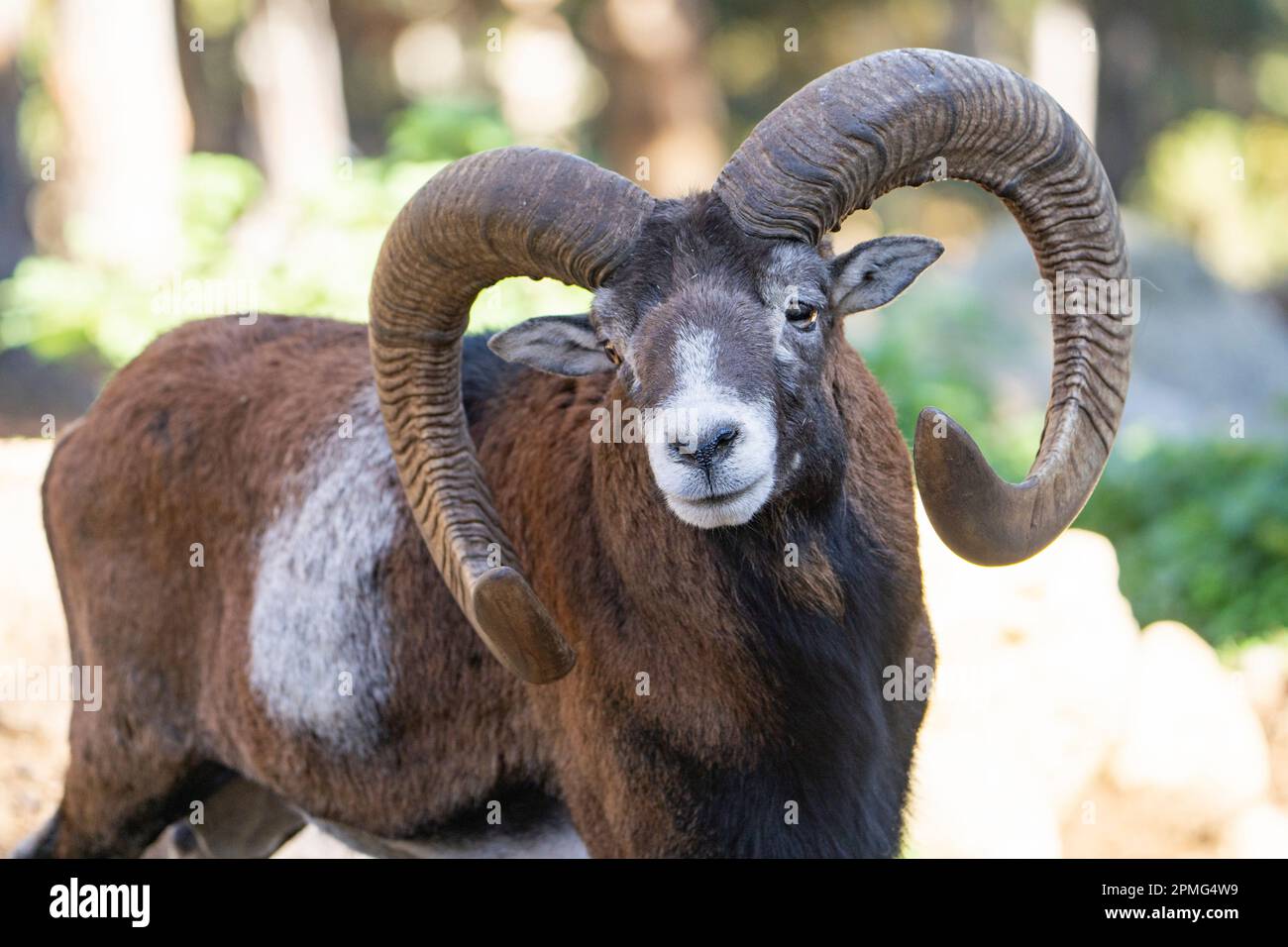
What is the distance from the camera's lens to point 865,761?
611cm

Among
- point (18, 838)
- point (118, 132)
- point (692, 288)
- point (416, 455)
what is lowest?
point (18, 838)


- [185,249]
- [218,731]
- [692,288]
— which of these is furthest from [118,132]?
[692,288]

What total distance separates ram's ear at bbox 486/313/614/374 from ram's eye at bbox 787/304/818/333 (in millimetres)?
816

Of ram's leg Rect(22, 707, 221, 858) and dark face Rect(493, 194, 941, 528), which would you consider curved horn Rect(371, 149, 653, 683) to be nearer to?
dark face Rect(493, 194, 941, 528)

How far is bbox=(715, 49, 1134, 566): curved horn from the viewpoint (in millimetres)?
5551

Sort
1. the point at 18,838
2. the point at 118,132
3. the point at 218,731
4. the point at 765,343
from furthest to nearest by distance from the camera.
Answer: the point at 118,132, the point at 18,838, the point at 218,731, the point at 765,343

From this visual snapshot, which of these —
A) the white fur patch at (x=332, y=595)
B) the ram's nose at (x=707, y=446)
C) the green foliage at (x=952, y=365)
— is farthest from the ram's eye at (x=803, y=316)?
the green foliage at (x=952, y=365)

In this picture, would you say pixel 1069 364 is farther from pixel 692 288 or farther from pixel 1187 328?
pixel 1187 328

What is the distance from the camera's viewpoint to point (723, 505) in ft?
17.3

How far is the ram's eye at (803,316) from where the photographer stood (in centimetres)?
558

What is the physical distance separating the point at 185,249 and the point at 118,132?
4202 mm

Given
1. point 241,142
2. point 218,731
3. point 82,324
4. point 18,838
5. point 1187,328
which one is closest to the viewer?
point 218,731

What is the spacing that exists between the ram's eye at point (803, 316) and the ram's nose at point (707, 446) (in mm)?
662

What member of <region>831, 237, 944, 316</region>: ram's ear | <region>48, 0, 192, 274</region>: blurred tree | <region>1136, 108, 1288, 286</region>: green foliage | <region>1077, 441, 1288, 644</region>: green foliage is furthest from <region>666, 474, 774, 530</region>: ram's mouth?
<region>1136, 108, 1288, 286</region>: green foliage
